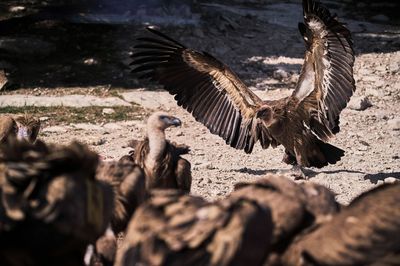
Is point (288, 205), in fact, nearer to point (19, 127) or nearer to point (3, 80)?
point (19, 127)

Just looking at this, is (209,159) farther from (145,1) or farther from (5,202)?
(145,1)

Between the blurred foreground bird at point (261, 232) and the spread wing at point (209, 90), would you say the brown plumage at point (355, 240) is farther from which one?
the spread wing at point (209, 90)

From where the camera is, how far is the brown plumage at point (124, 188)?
18.5 feet

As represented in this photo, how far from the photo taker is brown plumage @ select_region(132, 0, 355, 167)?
370 inches

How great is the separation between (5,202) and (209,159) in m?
6.27

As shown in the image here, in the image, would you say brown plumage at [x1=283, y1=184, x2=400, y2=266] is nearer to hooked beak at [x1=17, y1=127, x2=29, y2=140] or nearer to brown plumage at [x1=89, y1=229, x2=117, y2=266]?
brown plumage at [x1=89, y1=229, x2=117, y2=266]

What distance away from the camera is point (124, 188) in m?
5.63

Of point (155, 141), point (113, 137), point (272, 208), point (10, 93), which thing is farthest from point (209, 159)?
point (272, 208)

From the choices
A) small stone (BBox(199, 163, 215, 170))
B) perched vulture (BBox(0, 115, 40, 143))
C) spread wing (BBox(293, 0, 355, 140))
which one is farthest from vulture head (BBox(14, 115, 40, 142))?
spread wing (BBox(293, 0, 355, 140))

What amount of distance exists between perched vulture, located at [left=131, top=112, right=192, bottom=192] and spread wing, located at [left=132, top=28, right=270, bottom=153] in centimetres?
247

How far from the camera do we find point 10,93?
44.2 feet

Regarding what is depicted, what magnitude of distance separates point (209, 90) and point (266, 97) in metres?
3.84

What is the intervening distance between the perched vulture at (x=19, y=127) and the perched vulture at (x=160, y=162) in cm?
223

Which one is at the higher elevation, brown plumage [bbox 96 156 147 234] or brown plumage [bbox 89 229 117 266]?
brown plumage [bbox 96 156 147 234]
